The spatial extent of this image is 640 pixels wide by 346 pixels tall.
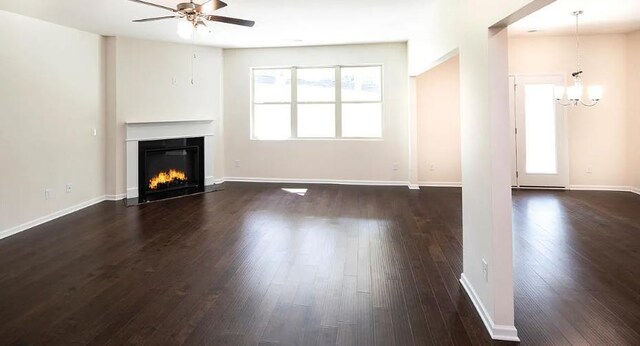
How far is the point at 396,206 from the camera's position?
19.8 feet

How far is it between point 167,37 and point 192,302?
5.27 metres

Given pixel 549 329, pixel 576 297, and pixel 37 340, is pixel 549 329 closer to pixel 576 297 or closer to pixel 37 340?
pixel 576 297

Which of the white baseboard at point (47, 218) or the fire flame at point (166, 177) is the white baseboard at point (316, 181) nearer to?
the fire flame at point (166, 177)

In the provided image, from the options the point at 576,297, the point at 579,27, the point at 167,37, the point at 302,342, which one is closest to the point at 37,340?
the point at 302,342

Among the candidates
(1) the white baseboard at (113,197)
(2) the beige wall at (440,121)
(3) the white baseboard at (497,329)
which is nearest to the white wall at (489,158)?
(3) the white baseboard at (497,329)

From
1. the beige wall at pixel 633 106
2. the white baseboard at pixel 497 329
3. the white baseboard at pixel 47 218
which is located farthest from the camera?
the beige wall at pixel 633 106

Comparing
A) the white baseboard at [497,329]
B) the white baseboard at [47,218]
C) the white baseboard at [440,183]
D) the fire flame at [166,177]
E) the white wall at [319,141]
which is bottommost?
the white baseboard at [497,329]

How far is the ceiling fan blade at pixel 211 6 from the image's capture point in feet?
11.4

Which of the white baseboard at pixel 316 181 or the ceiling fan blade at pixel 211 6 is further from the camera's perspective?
the white baseboard at pixel 316 181

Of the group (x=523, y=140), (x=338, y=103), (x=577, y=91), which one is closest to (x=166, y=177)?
(x=338, y=103)

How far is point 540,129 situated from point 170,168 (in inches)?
271

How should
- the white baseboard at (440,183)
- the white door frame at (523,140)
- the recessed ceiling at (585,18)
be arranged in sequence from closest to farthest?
the recessed ceiling at (585,18) < the white door frame at (523,140) < the white baseboard at (440,183)

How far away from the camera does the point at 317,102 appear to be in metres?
8.00

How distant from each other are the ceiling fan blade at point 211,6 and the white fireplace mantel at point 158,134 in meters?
3.57
